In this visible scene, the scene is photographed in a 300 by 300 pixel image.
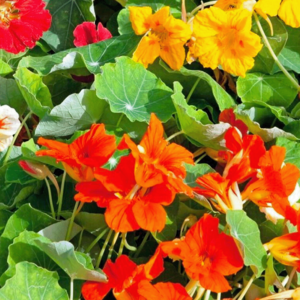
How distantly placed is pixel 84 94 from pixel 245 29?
0.32 metres

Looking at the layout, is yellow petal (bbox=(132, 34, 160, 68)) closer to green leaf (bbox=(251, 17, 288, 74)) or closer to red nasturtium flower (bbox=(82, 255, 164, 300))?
green leaf (bbox=(251, 17, 288, 74))

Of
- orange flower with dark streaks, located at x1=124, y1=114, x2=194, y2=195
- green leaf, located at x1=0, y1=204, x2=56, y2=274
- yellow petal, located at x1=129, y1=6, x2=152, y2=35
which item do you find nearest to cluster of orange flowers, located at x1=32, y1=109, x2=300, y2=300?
orange flower with dark streaks, located at x1=124, y1=114, x2=194, y2=195

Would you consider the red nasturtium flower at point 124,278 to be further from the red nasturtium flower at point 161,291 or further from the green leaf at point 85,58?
the green leaf at point 85,58

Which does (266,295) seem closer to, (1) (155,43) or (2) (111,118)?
(2) (111,118)

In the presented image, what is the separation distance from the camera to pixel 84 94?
1092 millimetres

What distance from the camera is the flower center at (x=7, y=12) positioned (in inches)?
49.1

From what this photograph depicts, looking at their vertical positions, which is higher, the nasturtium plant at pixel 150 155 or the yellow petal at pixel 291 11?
the yellow petal at pixel 291 11

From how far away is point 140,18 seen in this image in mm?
1217

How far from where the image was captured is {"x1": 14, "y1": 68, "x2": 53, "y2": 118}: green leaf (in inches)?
44.0

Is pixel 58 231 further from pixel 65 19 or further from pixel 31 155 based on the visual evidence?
pixel 65 19

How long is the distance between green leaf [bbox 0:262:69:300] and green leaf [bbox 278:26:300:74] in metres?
0.70

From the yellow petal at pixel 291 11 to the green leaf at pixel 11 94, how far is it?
53 centimetres

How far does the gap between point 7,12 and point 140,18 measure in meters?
0.28

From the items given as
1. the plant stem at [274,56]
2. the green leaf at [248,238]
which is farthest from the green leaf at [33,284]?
the plant stem at [274,56]
